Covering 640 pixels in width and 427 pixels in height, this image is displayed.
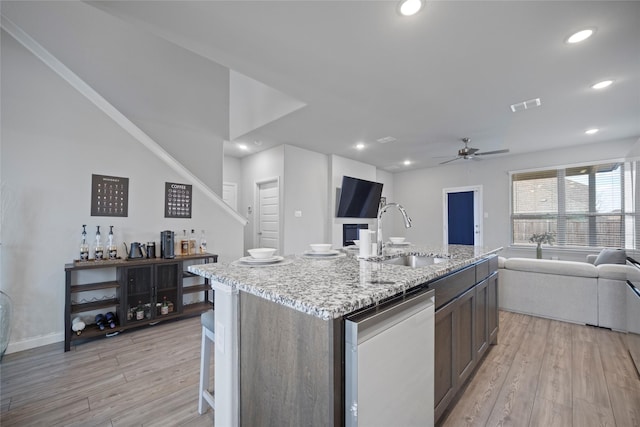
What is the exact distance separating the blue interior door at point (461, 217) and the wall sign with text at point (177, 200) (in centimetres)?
602

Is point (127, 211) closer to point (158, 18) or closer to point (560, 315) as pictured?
point (158, 18)

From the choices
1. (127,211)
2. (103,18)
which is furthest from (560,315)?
(103,18)

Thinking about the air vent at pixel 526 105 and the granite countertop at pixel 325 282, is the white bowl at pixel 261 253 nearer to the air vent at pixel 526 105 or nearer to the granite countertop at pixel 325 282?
the granite countertop at pixel 325 282

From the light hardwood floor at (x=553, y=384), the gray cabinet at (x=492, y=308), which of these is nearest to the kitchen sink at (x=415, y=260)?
the gray cabinet at (x=492, y=308)

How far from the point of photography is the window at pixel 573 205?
192 inches

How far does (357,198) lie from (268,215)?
2019 mm

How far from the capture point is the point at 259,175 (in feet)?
18.4

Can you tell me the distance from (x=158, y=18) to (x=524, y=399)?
369cm

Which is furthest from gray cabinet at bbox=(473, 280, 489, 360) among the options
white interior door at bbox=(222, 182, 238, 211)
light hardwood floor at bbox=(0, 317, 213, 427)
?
white interior door at bbox=(222, 182, 238, 211)

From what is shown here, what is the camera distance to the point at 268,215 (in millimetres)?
5438

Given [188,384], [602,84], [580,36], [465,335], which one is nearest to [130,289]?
[188,384]

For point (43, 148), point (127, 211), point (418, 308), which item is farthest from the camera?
point (127, 211)

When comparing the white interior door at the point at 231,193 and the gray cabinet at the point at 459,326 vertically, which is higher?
the white interior door at the point at 231,193

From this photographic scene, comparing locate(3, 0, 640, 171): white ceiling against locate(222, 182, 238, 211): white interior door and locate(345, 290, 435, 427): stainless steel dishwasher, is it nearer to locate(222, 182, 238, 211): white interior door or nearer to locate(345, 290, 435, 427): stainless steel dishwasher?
locate(345, 290, 435, 427): stainless steel dishwasher
